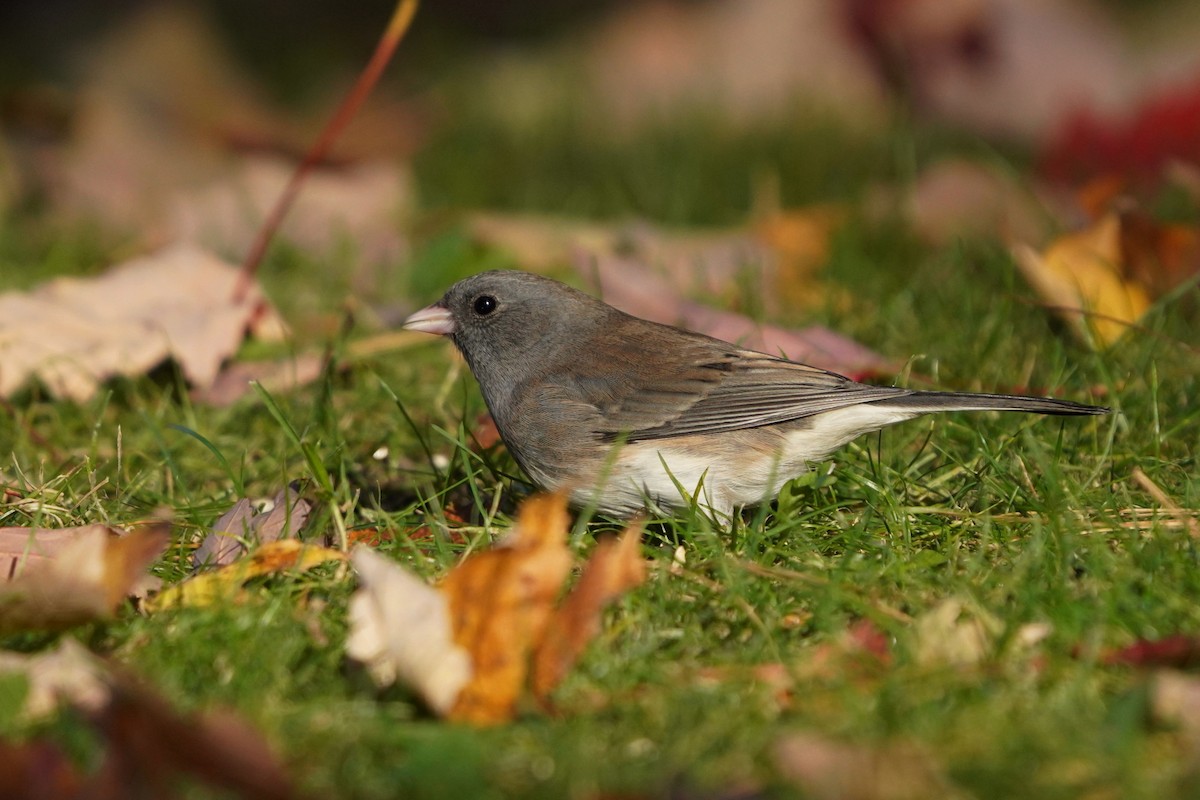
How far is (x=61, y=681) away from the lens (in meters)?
1.81

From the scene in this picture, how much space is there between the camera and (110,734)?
5.23ft

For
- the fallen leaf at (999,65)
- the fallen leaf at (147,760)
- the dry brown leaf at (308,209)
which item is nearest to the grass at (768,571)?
the fallen leaf at (147,760)

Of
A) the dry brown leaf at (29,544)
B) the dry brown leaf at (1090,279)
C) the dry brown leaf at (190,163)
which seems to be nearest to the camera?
the dry brown leaf at (29,544)

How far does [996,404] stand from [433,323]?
1.34 metres

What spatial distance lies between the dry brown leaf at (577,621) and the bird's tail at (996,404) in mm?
849

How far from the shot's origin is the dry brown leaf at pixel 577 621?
1.90 meters

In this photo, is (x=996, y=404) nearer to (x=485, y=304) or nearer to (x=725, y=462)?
(x=725, y=462)

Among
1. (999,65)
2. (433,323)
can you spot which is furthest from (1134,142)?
(433,323)

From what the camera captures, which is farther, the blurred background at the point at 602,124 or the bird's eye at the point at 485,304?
the blurred background at the point at 602,124

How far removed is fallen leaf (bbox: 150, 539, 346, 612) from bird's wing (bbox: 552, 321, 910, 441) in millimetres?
727

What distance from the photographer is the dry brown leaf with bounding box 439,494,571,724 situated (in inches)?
72.8

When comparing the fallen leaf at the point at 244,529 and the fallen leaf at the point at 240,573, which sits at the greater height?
the fallen leaf at the point at 240,573

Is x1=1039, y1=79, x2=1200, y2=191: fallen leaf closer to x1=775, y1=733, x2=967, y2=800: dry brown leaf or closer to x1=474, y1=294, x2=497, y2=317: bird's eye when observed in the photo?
x1=474, y1=294, x2=497, y2=317: bird's eye

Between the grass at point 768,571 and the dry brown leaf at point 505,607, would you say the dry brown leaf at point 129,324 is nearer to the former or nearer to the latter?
the grass at point 768,571
